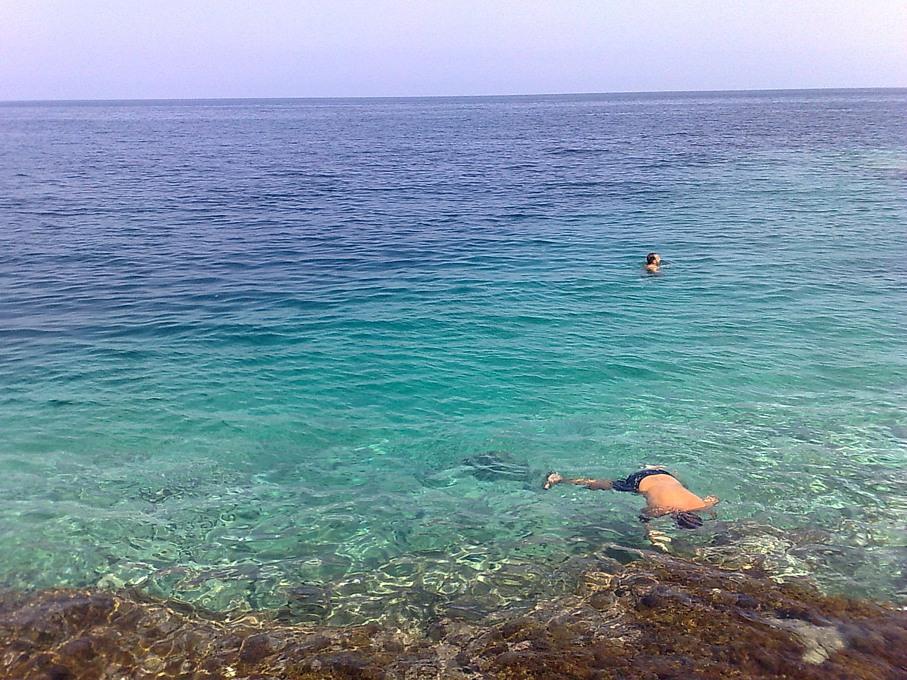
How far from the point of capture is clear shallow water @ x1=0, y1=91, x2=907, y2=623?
11.6 metres

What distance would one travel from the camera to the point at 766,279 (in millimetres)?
26359

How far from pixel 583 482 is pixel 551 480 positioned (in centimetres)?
67

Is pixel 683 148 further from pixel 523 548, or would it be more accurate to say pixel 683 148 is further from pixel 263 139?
pixel 523 548

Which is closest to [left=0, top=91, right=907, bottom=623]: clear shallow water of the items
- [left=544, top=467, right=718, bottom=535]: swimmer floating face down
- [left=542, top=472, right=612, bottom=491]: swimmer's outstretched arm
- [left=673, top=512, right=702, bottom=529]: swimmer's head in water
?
[left=542, top=472, right=612, bottom=491]: swimmer's outstretched arm

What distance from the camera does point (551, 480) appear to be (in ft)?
45.1

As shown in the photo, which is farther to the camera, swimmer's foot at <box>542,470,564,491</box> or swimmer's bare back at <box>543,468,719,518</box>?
swimmer's foot at <box>542,470,564,491</box>

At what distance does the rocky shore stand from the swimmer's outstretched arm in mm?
2974

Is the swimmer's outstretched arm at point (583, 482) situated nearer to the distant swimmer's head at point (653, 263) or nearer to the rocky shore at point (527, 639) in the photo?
the rocky shore at point (527, 639)

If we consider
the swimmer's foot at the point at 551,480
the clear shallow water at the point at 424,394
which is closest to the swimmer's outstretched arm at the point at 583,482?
the swimmer's foot at the point at 551,480

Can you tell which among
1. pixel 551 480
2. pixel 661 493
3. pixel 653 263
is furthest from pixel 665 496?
pixel 653 263

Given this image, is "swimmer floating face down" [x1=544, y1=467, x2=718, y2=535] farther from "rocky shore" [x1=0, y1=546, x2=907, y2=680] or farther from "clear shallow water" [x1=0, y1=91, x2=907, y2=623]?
"rocky shore" [x1=0, y1=546, x2=907, y2=680]

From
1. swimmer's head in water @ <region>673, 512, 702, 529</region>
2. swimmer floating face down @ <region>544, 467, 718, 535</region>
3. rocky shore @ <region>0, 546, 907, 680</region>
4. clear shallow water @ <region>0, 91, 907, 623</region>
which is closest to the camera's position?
rocky shore @ <region>0, 546, 907, 680</region>

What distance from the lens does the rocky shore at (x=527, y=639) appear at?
879 centimetres

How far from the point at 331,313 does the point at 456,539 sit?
509 inches
